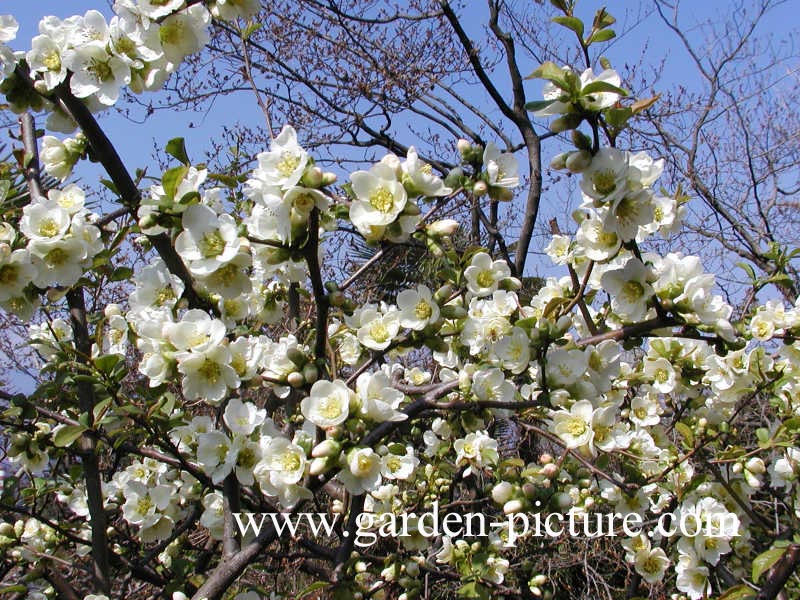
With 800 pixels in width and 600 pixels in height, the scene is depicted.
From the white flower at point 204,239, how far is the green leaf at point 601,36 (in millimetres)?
813

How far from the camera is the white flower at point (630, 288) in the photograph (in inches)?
49.9

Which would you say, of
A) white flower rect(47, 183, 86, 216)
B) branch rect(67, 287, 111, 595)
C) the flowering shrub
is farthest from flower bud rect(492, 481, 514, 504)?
white flower rect(47, 183, 86, 216)

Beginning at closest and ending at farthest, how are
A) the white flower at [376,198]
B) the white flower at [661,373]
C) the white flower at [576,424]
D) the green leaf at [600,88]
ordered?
the green leaf at [600,88]
the white flower at [376,198]
the white flower at [576,424]
the white flower at [661,373]

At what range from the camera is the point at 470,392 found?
1.53 metres

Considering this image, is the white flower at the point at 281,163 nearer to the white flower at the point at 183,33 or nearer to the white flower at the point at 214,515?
the white flower at the point at 183,33

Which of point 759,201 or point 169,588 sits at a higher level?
point 759,201

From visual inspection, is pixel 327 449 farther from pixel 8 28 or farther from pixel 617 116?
pixel 8 28

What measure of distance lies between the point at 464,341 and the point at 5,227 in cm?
115

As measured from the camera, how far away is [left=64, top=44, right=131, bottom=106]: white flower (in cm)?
128

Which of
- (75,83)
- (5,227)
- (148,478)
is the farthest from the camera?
(148,478)

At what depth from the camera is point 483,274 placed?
5.15ft

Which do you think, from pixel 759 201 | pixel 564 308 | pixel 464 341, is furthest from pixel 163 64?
pixel 759 201

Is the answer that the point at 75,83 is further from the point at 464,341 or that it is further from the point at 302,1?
the point at 302,1

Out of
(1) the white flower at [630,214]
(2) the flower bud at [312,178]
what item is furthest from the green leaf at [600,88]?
(2) the flower bud at [312,178]
